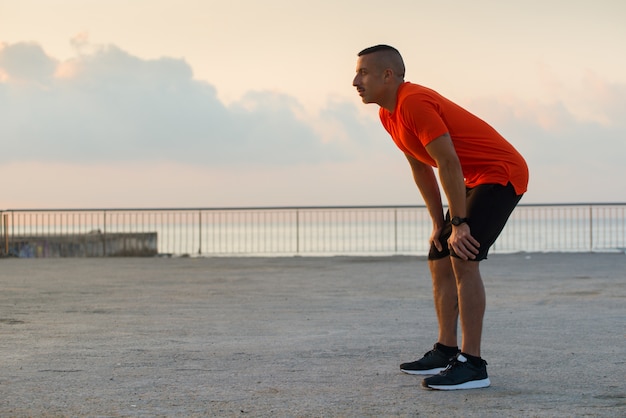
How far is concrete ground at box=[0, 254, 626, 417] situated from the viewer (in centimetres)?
416

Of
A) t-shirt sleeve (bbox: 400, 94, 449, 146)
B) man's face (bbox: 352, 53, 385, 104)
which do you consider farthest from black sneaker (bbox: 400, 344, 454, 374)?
man's face (bbox: 352, 53, 385, 104)

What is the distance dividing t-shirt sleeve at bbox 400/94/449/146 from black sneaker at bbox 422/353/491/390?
3.61ft

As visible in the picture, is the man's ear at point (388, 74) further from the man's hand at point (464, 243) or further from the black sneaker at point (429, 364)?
the black sneaker at point (429, 364)

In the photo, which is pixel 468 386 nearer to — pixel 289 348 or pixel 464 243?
pixel 464 243

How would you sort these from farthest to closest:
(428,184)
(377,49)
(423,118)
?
(428,184) < (377,49) < (423,118)

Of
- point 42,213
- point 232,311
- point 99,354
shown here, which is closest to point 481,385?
point 99,354

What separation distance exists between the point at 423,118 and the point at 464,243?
2.13 feet

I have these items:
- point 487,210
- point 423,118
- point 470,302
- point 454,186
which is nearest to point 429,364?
point 470,302

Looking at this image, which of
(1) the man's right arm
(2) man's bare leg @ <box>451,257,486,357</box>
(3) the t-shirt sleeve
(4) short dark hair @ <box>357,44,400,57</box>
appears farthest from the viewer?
(1) the man's right arm

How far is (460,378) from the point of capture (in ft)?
14.8

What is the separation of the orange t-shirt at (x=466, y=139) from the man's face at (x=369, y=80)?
0.36ft

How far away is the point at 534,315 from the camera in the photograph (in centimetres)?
819

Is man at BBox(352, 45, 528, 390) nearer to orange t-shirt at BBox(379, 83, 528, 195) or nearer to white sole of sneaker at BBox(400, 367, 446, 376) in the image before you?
orange t-shirt at BBox(379, 83, 528, 195)

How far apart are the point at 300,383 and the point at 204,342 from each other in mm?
1881
